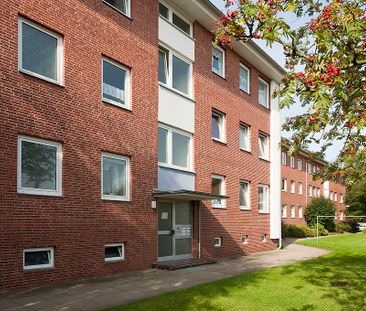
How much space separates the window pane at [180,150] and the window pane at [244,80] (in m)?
5.87

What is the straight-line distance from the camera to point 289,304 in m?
8.70

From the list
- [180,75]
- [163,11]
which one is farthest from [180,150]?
[163,11]

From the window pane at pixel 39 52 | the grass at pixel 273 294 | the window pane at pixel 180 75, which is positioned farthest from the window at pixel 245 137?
the window pane at pixel 39 52

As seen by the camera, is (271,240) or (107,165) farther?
(271,240)

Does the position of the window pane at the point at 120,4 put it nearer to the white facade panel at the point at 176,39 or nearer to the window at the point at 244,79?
the white facade panel at the point at 176,39

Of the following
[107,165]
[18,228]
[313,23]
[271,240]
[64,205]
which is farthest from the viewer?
[271,240]

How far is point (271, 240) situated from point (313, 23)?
18049mm

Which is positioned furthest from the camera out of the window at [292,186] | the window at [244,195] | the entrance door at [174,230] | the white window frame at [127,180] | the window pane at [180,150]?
the window at [292,186]

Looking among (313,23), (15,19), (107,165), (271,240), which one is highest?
(15,19)

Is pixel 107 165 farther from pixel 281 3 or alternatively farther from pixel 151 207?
pixel 281 3

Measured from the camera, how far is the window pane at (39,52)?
10.7m

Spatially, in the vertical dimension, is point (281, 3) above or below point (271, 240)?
above

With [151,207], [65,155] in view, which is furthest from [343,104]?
[151,207]

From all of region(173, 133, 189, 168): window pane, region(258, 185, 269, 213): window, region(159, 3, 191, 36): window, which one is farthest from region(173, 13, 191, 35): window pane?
region(258, 185, 269, 213): window
